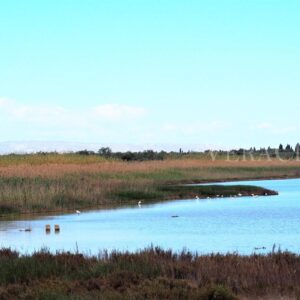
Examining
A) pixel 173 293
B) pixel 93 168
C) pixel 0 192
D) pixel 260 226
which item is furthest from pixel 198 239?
pixel 93 168

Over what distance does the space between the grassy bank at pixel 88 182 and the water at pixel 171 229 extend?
77.6 inches

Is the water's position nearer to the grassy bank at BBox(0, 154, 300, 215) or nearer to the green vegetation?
the grassy bank at BBox(0, 154, 300, 215)

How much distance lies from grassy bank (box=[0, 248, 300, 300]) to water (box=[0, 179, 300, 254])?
9.44 ft

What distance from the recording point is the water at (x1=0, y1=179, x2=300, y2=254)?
17.7 meters

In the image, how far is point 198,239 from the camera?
18953 millimetres

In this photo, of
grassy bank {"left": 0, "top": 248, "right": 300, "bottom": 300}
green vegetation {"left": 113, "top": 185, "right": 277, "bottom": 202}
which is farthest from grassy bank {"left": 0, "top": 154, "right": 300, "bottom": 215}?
grassy bank {"left": 0, "top": 248, "right": 300, "bottom": 300}

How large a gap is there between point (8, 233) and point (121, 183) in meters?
17.2

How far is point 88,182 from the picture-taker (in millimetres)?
37094

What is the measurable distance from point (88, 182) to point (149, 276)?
85.8 ft

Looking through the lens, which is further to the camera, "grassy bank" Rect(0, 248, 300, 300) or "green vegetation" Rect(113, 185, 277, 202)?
"green vegetation" Rect(113, 185, 277, 202)

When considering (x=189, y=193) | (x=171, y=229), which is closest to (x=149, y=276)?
(x=171, y=229)

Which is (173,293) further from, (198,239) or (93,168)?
(93,168)

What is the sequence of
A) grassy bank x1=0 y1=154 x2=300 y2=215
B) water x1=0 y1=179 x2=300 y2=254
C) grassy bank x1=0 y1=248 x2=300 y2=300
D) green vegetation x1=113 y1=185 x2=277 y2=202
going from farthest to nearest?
green vegetation x1=113 y1=185 x2=277 y2=202 < grassy bank x1=0 y1=154 x2=300 y2=215 < water x1=0 y1=179 x2=300 y2=254 < grassy bank x1=0 y1=248 x2=300 y2=300

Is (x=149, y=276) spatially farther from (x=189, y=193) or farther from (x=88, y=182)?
(x=189, y=193)
